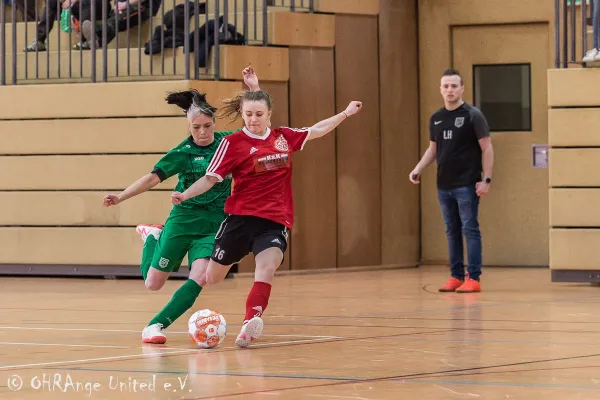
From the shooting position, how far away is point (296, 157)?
14547 mm

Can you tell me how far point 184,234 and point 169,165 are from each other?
0.46 m

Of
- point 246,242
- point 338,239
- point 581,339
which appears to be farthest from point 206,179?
point 338,239


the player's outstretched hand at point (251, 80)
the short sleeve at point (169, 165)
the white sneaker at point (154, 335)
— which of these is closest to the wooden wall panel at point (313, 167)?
the player's outstretched hand at point (251, 80)

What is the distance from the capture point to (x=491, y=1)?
50.6ft

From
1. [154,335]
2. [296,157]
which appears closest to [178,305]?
[154,335]

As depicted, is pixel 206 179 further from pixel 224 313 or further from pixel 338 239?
pixel 338 239

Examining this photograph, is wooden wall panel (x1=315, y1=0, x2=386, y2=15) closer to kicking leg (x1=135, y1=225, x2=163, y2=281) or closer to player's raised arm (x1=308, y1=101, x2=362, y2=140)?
kicking leg (x1=135, y1=225, x2=163, y2=281)

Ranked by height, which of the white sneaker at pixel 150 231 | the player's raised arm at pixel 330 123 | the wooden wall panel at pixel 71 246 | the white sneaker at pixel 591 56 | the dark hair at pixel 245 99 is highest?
the white sneaker at pixel 591 56

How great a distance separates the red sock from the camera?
7.75 m

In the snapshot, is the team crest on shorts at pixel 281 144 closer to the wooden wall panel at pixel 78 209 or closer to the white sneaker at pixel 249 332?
the white sneaker at pixel 249 332

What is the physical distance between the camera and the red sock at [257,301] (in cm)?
775

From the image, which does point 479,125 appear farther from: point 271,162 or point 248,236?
point 248,236

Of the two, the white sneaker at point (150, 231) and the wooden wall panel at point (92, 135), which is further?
the wooden wall panel at point (92, 135)

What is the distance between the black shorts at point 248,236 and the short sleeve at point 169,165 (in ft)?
2.33
